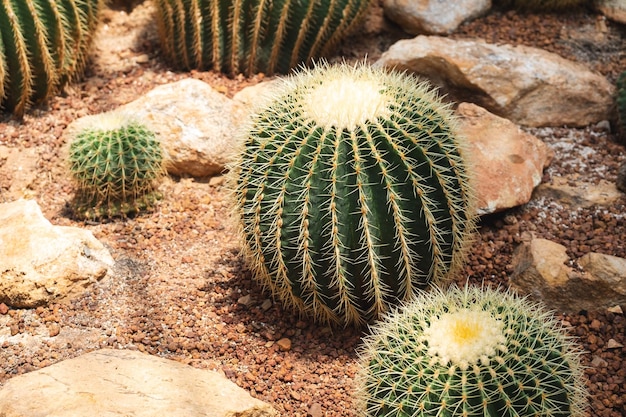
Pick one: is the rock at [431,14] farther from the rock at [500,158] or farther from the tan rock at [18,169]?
the tan rock at [18,169]

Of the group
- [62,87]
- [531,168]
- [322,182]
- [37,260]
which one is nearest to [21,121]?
[62,87]

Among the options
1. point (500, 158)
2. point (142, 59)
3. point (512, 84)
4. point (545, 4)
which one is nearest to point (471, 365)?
point (500, 158)

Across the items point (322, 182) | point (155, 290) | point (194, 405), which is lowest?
point (155, 290)

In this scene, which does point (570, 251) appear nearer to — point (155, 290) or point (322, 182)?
point (322, 182)

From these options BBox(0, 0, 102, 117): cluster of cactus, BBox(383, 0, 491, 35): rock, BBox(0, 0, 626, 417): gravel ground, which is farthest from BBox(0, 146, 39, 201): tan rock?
BBox(383, 0, 491, 35): rock

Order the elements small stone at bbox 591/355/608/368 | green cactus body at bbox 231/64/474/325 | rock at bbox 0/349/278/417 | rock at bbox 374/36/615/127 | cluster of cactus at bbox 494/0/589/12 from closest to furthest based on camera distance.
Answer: rock at bbox 0/349/278/417 < green cactus body at bbox 231/64/474/325 < small stone at bbox 591/355/608/368 < rock at bbox 374/36/615/127 < cluster of cactus at bbox 494/0/589/12

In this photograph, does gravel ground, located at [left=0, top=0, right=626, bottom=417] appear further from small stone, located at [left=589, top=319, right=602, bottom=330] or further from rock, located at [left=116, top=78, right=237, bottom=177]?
rock, located at [left=116, top=78, right=237, bottom=177]

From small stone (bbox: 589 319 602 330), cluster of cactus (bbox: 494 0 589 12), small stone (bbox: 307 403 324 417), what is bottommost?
small stone (bbox: 307 403 324 417)
